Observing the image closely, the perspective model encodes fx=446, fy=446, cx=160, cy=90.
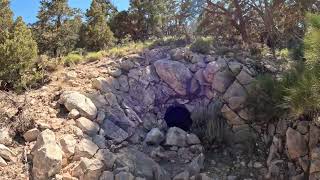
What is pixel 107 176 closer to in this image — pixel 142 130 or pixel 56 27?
pixel 142 130

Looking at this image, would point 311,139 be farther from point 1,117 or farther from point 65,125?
point 1,117

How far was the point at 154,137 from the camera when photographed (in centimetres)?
779

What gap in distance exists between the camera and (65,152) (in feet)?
22.3

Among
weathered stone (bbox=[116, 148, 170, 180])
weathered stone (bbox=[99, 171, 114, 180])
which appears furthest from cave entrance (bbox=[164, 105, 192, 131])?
weathered stone (bbox=[99, 171, 114, 180])

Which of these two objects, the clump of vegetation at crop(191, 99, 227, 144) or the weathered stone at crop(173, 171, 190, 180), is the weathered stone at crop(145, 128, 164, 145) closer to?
the clump of vegetation at crop(191, 99, 227, 144)

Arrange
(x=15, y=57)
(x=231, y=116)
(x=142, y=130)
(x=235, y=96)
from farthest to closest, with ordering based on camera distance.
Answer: (x=15, y=57) → (x=235, y=96) → (x=231, y=116) → (x=142, y=130)

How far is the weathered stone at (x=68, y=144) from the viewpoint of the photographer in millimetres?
6807

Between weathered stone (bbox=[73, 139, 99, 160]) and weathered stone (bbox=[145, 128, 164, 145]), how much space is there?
108cm

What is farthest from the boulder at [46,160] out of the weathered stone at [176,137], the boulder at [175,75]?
the boulder at [175,75]

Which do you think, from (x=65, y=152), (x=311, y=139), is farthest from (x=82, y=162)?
(x=311, y=139)

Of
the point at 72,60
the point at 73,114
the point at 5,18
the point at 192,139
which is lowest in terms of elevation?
→ the point at 192,139

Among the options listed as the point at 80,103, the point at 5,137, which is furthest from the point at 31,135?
the point at 80,103

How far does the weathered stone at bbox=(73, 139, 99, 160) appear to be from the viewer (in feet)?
22.4

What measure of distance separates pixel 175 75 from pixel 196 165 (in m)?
2.44
